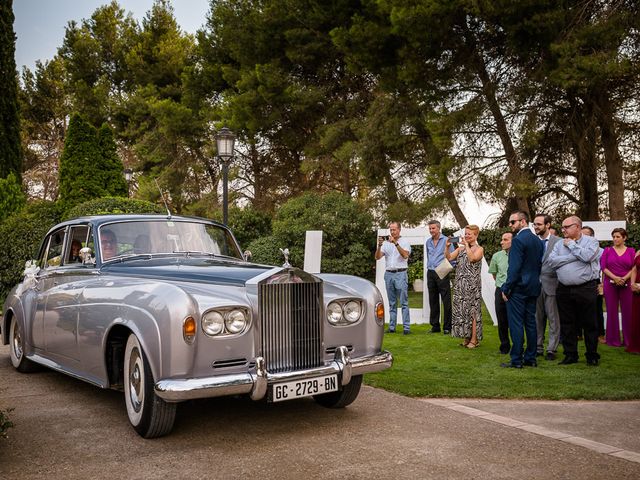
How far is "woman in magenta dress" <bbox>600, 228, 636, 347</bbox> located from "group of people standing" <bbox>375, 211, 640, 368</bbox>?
0.05 feet

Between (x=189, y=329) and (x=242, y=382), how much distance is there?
1.87 feet

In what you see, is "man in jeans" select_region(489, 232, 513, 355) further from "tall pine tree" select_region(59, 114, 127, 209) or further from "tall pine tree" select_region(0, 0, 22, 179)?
"tall pine tree" select_region(0, 0, 22, 179)

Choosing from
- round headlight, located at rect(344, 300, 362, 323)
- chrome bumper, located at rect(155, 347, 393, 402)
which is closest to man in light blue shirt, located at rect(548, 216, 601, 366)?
round headlight, located at rect(344, 300, 362, 323)

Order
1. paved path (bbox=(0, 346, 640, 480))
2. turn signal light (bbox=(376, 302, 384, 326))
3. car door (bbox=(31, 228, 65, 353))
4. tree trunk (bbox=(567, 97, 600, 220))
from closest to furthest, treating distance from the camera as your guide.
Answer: paved path (bbox=(0, 346, 640, 480)) → turn signal light (bbox=(376, 302, 384, 326)) → car door (bbox=(31, 228, 65, 353)) → tree trunk (bbox=(567, 97, 600, 220))

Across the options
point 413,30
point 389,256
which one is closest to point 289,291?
point 389,256

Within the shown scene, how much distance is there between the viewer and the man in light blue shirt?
7.80m

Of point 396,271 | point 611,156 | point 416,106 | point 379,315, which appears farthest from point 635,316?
point 416,106

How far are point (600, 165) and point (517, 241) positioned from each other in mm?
13054

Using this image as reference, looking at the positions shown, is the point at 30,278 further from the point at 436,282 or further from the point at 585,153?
the point at 585,153

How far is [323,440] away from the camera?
4965 mm

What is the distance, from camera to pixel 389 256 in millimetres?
11297

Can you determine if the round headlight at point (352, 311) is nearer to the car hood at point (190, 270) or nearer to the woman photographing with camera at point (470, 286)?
the car hood at point (190, 270)

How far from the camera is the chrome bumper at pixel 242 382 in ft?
14.7

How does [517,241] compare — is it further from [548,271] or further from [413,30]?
[413,30]
